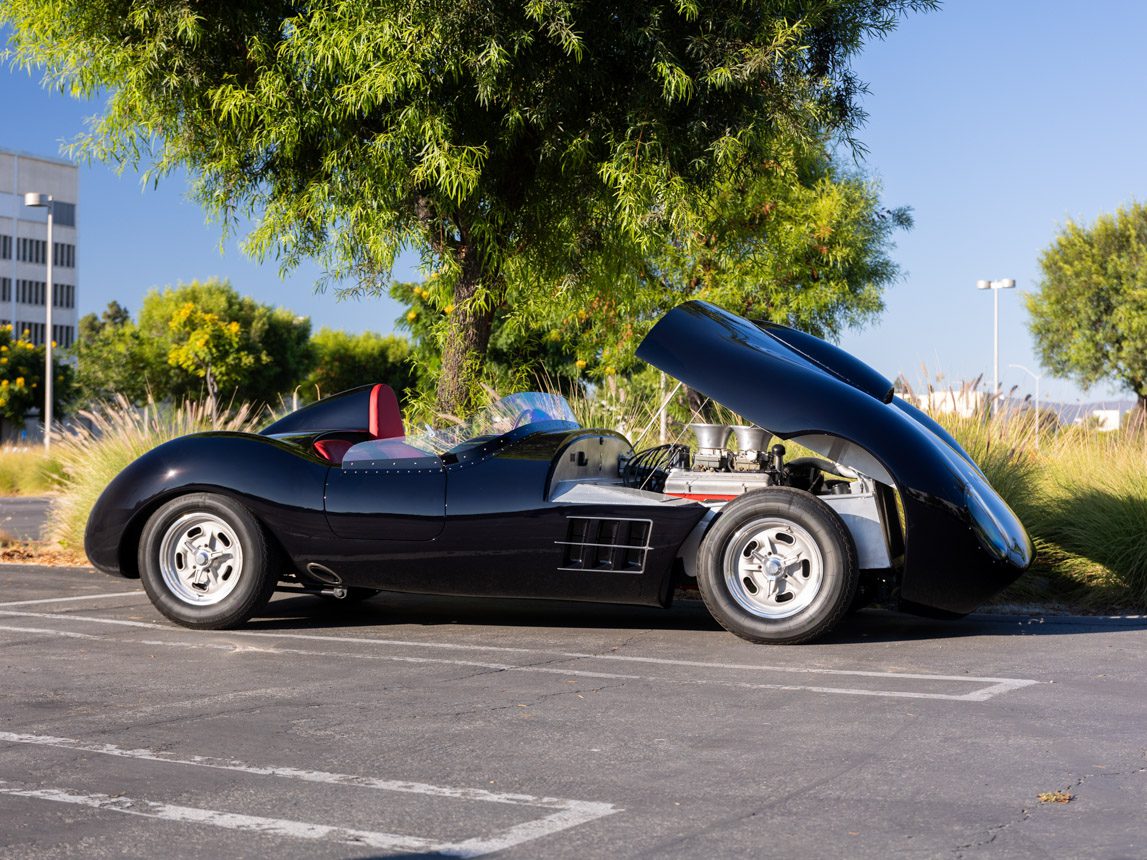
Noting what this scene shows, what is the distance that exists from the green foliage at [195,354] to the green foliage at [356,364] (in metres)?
1.76

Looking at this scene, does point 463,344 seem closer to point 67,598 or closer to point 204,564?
point 67,598

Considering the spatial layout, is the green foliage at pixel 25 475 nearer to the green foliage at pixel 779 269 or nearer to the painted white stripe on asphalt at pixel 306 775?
the green foliage at pixel 779 269

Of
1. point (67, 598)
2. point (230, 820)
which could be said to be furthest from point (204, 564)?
point (230, 820)

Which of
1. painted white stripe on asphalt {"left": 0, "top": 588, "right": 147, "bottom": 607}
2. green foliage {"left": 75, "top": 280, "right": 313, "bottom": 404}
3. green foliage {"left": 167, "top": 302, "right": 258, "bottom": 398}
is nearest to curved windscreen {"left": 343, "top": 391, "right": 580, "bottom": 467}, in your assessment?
painted white stripe on asphalt {"left": 0, "top": 588, "right": 147, "bottom": 607}

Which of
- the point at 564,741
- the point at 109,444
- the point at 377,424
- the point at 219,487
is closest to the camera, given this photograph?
the point at 564,741

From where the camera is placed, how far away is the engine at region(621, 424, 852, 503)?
24.4 feet

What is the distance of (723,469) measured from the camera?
25.3ft

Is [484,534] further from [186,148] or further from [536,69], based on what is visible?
[186,148]

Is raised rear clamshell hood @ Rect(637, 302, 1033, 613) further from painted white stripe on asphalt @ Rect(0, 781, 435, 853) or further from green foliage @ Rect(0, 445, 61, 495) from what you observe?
green foliage @ Rect(0, 445, 61, 495)

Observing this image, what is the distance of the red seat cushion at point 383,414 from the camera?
8.42 meters

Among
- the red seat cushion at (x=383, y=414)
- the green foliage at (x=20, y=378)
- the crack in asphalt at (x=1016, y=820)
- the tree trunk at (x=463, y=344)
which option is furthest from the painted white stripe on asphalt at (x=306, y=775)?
the green foliage at (x=20, y=378)

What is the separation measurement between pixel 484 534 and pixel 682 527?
3.39 feet

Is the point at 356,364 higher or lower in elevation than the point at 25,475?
higher

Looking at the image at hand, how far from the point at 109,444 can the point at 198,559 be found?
5338 millimetres
